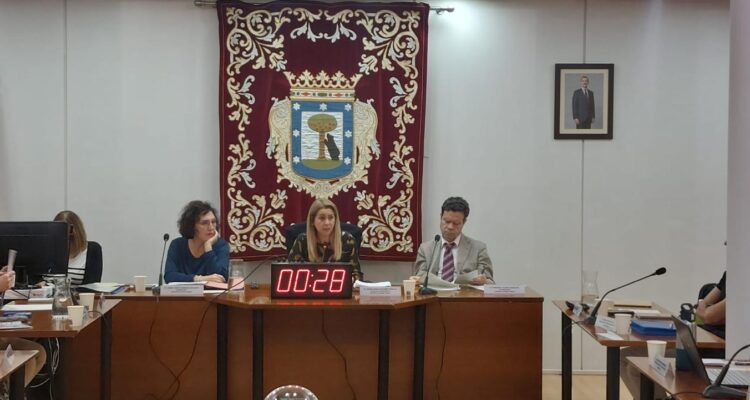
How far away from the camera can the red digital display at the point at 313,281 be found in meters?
4.18

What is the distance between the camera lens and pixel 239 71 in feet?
18.5

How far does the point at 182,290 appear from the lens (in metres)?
4.41

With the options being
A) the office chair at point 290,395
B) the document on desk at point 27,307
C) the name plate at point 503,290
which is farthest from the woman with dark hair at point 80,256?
the office chair at point 290,395

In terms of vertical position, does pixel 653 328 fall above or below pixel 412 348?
above

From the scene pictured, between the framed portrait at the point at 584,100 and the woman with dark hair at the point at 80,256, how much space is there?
10.9 ft

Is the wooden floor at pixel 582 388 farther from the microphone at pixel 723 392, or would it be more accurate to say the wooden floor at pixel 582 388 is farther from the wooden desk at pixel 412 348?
the microphone at pixel 723 392

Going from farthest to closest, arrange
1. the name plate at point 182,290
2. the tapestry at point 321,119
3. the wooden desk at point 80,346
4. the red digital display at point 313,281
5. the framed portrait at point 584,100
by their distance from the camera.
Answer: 1. the framed portrait at point 584,100
2. the tapestry at point 321,119
3. the name plate at point 182,290
4. the red digital display at point 313,281
5. the wooden desk at point 80,346

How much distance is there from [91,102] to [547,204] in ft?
11.1

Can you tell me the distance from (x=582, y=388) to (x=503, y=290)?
1.37m

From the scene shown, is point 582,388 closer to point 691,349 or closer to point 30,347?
point 691,349

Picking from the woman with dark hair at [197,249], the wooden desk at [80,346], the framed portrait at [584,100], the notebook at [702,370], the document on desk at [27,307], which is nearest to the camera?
the notebook at [702,370]

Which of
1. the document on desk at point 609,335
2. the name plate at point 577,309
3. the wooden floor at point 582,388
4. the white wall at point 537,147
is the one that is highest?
the white wall at point 537,147

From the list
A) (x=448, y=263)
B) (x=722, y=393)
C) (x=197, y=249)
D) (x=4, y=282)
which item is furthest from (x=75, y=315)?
(x=722, y=393)

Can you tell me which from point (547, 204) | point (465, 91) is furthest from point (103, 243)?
point (547, 204)
